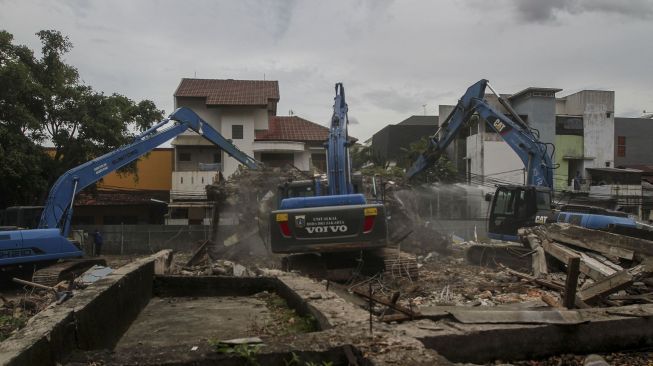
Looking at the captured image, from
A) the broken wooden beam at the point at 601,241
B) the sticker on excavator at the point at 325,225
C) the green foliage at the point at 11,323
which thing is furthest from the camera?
the sticker on excavator at the point at 325,225

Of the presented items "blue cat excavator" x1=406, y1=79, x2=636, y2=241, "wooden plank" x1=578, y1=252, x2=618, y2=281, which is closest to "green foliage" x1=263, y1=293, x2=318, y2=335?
"wooden plank" x1=578, y1=252, x2=618, y2=281

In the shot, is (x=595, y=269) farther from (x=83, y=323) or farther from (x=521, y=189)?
(x=83, y=323)

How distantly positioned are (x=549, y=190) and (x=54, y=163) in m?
18.8

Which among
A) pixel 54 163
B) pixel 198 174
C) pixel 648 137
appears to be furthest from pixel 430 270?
pixel 648 137

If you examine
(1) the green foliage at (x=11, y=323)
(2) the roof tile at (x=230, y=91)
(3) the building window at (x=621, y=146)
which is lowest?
(1) the green foliage at (x=11, y=323)

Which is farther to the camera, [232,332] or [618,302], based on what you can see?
[618,302]

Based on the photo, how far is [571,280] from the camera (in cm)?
476

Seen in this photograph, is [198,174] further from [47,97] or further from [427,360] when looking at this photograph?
[427,360]

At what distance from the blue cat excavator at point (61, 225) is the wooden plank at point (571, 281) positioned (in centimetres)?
1201

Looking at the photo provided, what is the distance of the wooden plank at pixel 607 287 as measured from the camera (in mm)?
6218

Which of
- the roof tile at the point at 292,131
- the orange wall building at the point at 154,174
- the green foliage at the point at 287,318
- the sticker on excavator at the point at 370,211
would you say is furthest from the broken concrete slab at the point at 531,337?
the orange wall building at the point at 154,174

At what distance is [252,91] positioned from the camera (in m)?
35.1

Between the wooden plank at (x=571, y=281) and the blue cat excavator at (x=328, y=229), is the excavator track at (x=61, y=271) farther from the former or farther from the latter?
the wooden plank at (x=571, y=281)

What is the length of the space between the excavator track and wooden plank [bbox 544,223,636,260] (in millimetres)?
11384
